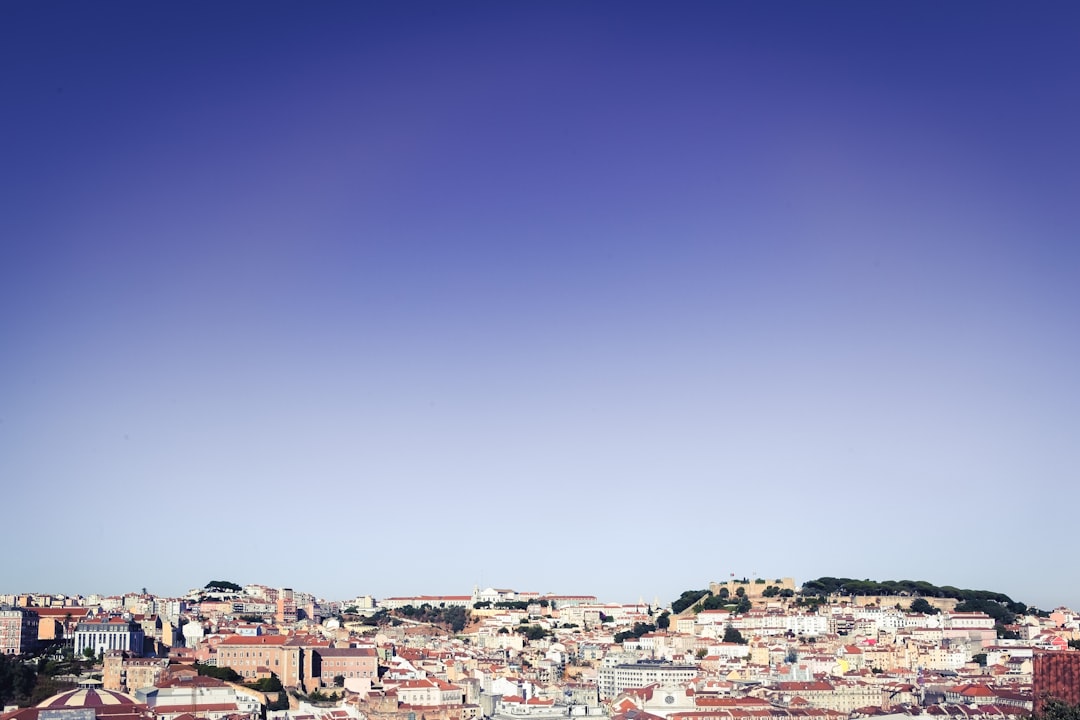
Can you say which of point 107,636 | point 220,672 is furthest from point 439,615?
point 220,672

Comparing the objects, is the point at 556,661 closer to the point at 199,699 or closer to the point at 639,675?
the point at 639,675

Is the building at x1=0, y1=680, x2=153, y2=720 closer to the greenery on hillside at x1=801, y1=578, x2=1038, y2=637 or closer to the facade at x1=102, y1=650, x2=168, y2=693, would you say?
the facade at x1=102, y1=650, x2=168, y2=693

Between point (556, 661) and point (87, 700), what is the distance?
24.9 metres

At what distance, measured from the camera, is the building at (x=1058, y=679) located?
30703mm

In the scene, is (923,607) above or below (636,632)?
above

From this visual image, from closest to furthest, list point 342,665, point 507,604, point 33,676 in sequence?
point 33,676, point 342,665, point 507,604

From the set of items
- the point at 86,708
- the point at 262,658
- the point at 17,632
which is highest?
the point at 17,632

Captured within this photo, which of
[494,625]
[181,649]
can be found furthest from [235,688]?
[494,625]

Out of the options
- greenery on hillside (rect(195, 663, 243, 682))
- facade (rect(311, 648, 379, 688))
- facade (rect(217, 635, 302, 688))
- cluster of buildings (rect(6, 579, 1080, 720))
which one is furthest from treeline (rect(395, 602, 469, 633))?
greenery on hillside (rect(195, 663, 243, 682))

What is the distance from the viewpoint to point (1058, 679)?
31312mm

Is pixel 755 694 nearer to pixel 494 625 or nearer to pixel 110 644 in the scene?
pixel 110 644

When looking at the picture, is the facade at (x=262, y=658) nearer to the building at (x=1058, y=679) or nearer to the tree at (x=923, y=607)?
the building at (x=1058, y=679)

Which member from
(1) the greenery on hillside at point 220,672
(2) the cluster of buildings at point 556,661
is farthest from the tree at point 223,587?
(1) the greenery on hillside at point 220,672

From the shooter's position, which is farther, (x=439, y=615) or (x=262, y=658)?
(x=439, y=615)
